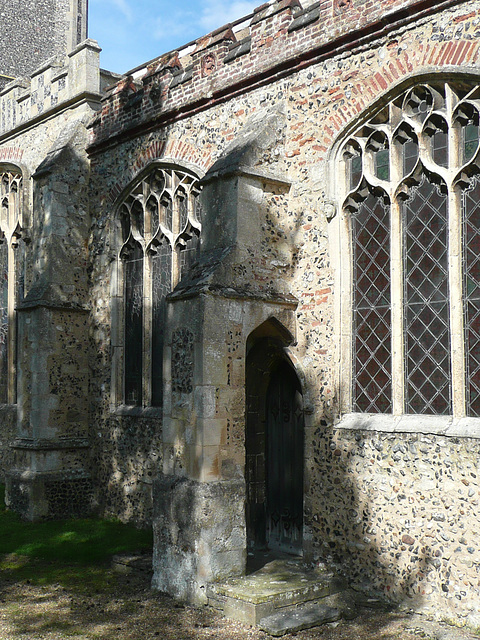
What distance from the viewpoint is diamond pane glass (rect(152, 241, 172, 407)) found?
10.3 meters

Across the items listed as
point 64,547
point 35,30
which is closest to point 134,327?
point 64,547

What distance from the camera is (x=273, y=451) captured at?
29.3 feet

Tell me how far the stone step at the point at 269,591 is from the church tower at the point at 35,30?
15.0 m

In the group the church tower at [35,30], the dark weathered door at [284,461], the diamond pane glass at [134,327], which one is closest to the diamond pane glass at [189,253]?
the diamond pane glass at [134,327]

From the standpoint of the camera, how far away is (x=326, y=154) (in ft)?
26.2

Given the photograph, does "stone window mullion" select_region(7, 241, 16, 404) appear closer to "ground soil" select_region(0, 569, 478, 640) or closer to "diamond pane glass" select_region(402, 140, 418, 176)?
"ground soil" select_region(0, 569, 478, 640)

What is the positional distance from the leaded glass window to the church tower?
9235 millimetres

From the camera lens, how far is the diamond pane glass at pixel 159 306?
1033 centimetres

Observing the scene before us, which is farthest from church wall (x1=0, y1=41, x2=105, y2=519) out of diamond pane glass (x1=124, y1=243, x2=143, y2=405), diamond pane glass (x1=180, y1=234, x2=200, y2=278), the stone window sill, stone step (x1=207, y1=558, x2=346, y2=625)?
the stone window sill

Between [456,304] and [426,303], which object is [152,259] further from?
[456,304]

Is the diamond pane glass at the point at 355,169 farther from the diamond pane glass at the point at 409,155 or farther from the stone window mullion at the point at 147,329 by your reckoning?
the stone window mullion at the point at 147,329

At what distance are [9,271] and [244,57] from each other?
7071mm

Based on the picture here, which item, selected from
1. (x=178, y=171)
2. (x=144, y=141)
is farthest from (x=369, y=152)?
(x=144, y=141)

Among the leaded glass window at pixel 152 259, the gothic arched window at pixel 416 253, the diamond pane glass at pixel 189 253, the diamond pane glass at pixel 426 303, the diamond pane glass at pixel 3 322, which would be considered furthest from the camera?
the diamond pane glass at pixel 3 322
